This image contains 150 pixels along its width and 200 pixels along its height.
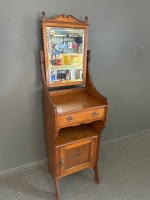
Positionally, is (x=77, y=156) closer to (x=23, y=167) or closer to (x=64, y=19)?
(x=23, y=167)

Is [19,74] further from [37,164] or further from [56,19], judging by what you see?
[37,164]

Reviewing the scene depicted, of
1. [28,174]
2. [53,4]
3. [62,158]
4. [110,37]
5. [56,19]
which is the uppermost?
[53,4]

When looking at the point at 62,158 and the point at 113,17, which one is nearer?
the point at 62,158

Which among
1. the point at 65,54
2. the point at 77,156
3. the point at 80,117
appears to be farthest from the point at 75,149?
the point at 65,54

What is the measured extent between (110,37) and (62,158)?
133cm

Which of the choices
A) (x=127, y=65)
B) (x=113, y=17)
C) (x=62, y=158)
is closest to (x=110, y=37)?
(x=113, y=17)

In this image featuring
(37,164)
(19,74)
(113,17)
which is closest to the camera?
(19,74)

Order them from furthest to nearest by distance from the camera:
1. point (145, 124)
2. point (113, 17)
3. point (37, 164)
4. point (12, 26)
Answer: point (145, 124), point (37, 164), point (113, 17), point (12, 26)

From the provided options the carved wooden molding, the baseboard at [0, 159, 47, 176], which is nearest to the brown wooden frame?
the carved wooden molding

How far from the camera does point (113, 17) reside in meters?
1.63

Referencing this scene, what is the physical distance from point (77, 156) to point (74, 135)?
0.20 m

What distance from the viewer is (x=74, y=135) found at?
1470 mm

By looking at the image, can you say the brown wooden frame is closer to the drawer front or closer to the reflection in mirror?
the reflection in mirror

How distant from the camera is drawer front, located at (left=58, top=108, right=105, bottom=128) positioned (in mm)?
1209
